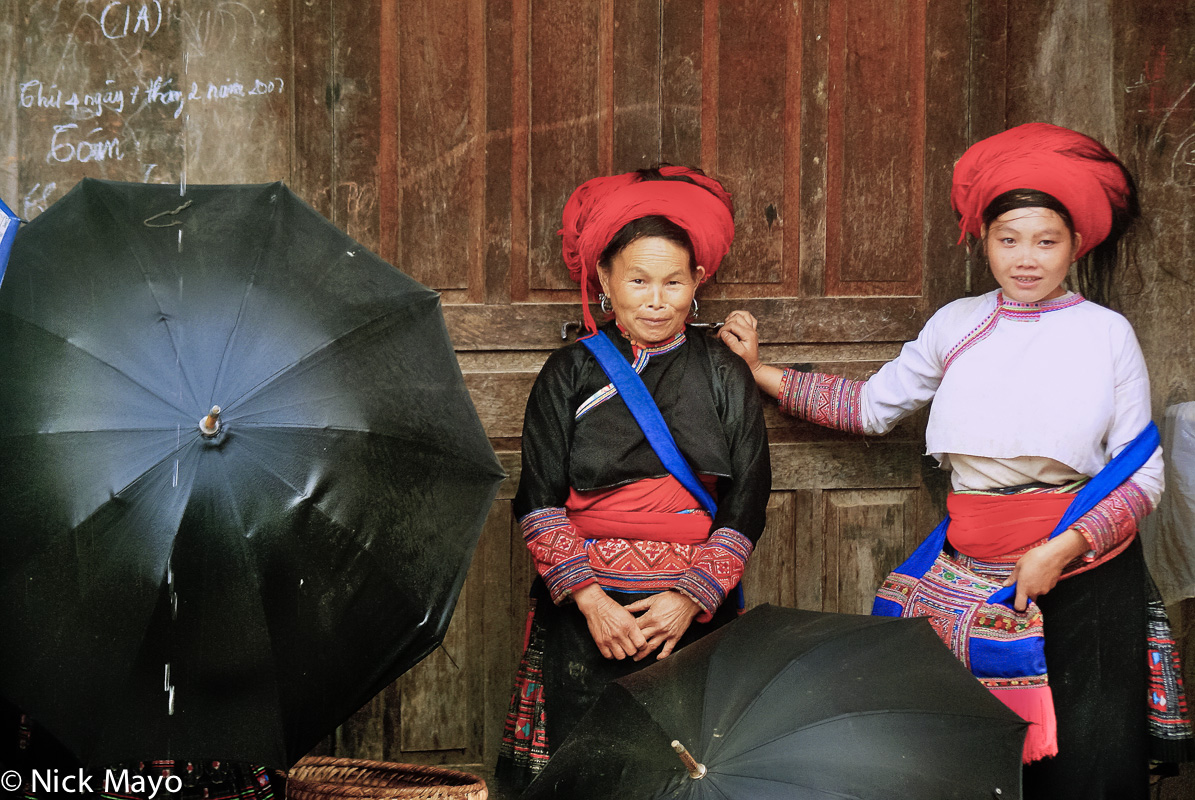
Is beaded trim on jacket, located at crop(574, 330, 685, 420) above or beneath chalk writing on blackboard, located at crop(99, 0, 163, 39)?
beneath

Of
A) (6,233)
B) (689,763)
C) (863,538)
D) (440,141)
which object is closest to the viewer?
(689,763)

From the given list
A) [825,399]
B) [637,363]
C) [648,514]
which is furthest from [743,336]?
[648,514]

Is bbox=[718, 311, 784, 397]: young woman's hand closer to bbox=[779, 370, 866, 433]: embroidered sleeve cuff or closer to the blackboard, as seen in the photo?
bbox=[779, 370, 866, 433]: embroidered sleeve cuff

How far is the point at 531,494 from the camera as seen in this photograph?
2.64 meters

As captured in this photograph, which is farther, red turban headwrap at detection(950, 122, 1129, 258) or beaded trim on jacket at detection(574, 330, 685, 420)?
beaded trim on jacket at detection(574, 330, 685, 420)

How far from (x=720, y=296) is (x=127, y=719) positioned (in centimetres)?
203

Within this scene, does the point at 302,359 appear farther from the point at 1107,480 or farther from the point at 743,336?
the point at 1107,480

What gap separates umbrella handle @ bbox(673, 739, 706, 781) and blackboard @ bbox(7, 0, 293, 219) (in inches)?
82.8

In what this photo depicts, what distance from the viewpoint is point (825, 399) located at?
3.01 meters

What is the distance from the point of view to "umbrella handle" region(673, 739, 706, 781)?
1.64 meters

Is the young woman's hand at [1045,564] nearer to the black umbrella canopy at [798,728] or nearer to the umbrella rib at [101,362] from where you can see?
the black umbrella canopy at [798,728]

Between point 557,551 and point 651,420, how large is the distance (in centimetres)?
39

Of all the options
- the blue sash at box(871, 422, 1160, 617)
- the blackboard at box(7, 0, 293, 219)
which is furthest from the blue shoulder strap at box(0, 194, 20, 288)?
the blue sash at box(871, 422, 1160, 617)

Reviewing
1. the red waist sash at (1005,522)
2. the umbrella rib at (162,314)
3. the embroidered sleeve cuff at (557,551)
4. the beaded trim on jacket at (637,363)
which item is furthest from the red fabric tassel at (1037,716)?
the umbrella rib at (162,314)
